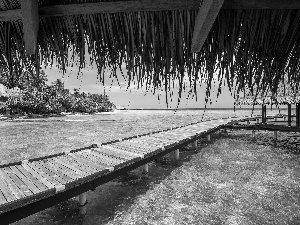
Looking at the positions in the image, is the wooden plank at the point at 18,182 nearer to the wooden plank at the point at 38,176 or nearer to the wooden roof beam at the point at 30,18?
the wooden plank at the point at 38,176

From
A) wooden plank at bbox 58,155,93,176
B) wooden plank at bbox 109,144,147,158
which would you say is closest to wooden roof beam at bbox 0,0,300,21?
wooden plank at bbox 58,155,93,176

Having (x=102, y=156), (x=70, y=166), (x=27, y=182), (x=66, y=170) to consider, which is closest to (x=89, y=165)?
(x=70, y=166)

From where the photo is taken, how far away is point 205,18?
132cm

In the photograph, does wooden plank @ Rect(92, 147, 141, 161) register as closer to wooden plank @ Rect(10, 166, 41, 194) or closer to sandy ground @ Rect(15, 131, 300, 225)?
sandy ground @ Rect(15, 131, 300, 225)

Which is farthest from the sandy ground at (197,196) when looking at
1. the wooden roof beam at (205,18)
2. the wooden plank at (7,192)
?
the wooden roof beam at (205,18)

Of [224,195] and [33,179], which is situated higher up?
[33,179]

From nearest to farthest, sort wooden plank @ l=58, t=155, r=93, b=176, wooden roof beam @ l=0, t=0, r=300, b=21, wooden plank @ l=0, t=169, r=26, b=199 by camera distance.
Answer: wooden roof beam @ l=0, t=0, r=300, b=21, wooden plank @ l=0, t=169, r=26, b=199, wooden plank @ l=58, t=155, r=93, b=176

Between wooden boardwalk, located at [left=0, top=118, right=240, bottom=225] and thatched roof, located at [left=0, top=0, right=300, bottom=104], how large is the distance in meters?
2.12

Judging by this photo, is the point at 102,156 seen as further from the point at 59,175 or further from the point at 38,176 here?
the point at 38,176

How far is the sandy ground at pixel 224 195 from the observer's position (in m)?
5.16

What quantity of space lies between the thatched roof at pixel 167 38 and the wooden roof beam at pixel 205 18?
11 mm

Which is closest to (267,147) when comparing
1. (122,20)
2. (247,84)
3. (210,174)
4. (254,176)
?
(254,176)

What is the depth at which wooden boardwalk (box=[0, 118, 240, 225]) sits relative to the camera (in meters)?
3.20

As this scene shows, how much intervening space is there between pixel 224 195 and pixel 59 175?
463 centimetres
